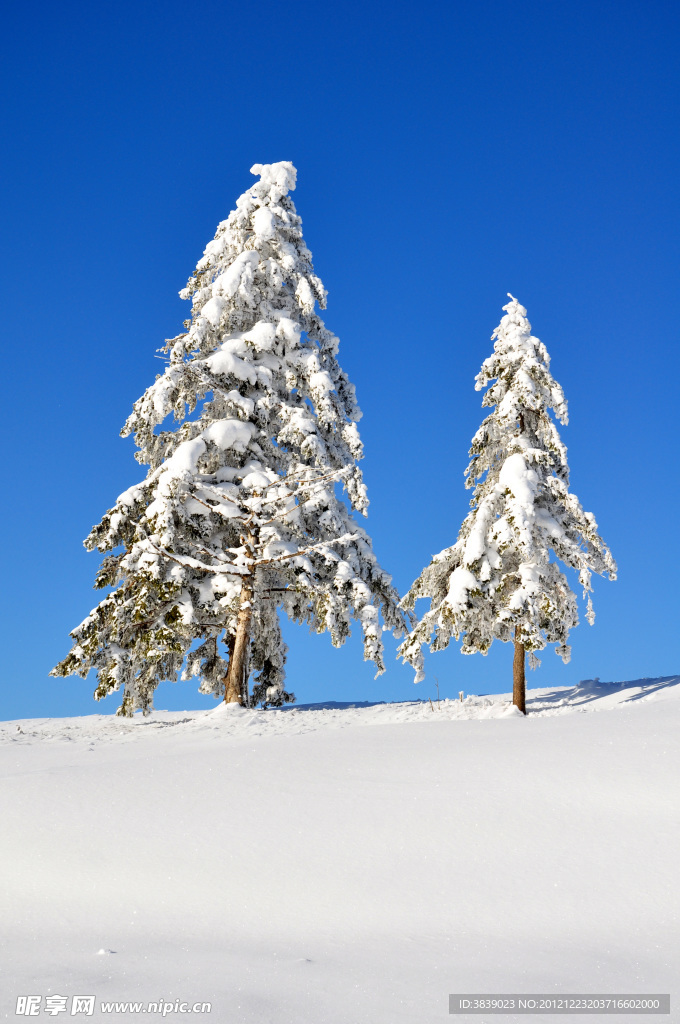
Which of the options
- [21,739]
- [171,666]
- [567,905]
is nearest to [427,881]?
[567,905]

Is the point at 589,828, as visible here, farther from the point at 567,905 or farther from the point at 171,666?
the point at 171,666

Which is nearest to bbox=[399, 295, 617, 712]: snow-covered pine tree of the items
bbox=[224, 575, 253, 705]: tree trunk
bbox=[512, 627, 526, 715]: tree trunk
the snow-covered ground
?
bbox=[512, 627, 526, 715]: tree trunk

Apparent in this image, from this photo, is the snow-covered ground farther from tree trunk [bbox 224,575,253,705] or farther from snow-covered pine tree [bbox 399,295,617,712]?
snow-covered pine tree [bbox 399,295,617,712]

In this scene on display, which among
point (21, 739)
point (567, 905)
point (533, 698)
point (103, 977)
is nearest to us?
point (103, 977)

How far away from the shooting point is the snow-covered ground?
4.59m

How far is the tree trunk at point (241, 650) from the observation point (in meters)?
16.6

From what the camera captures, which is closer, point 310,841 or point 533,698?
point 310,841

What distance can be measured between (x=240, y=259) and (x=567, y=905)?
57.5ft

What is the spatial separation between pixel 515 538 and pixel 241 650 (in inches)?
281

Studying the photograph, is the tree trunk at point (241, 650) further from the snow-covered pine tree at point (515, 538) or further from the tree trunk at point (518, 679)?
the tree trunk at point (518, 679)

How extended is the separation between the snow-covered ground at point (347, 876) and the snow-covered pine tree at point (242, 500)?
24.7ft

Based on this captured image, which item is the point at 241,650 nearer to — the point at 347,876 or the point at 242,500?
the point at 242,500

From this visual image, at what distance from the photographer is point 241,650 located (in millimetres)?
16672

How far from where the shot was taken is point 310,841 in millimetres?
6590
